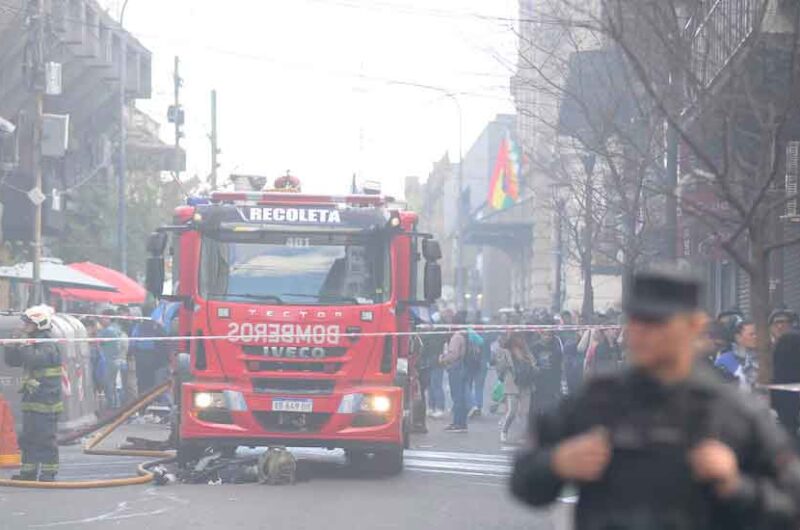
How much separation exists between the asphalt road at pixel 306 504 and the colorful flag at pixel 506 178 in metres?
40.1

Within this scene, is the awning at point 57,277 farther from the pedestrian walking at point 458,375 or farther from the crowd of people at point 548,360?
the pedestrian walking at point 458,375

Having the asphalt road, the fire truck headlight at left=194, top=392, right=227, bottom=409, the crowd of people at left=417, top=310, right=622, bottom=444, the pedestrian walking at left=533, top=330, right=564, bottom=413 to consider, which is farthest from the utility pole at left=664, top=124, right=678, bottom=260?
the fire truck headlight at left=194, top=392, right=227, bottom=409

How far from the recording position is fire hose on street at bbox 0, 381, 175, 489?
15.1 m

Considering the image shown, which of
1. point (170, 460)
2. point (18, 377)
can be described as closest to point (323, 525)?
point (170, 460)

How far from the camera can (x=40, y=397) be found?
1527cm

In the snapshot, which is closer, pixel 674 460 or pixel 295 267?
pixel 674 460

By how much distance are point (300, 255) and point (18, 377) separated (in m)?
5.09

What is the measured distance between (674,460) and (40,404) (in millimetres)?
11942

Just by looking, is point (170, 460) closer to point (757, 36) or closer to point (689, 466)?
point (757, 36)

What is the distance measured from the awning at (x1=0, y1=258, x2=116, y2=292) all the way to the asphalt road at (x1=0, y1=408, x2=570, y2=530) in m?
13.5

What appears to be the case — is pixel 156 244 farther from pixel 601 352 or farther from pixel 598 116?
pixel 601 352

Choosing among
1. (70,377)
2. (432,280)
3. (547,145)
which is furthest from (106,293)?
(432,280)

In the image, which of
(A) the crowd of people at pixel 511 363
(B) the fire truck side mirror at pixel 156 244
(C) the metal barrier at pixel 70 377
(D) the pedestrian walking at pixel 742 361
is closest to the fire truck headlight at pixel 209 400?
(B) the fire truck side mirror at pixel 156 244

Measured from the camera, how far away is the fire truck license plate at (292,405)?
51.7 feet
